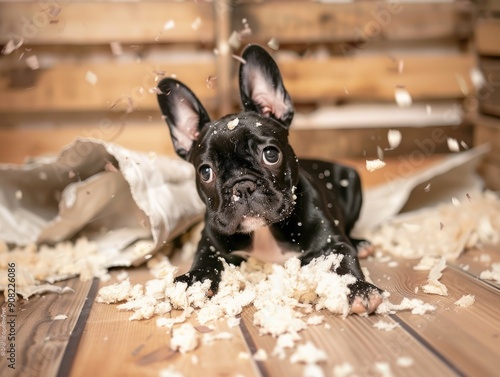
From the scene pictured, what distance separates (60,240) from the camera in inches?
99.3

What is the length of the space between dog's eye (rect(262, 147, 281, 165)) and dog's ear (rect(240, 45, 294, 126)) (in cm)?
21

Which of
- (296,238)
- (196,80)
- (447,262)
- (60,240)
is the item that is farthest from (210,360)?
(196,80)

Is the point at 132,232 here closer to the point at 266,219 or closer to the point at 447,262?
the point at 266,219

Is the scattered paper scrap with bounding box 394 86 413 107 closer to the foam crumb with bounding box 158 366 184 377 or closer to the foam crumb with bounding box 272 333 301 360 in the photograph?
the foam crumb with bounding box 272 333 301 360

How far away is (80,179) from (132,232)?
34 centimetres

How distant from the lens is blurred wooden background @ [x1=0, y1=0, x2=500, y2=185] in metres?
3.42

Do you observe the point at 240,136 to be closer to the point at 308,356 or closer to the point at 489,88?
the point at 308,356

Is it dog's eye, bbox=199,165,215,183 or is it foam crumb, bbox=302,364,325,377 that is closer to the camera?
foam crumb, bbox=302,364,325,377

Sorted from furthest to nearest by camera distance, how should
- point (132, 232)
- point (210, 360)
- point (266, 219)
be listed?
point (132, 232) → point (266, 219) → point (210, 360)

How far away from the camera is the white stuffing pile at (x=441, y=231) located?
2.36 m

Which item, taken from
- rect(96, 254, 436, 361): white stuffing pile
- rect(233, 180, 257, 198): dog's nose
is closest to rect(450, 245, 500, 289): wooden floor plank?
rect(96, 254, 436, 361): white stuffing pile


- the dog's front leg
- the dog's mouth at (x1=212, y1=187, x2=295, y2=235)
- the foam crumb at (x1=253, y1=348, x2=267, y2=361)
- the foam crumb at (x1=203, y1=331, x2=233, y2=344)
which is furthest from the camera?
the dog's mouth at (x1=212, y1=187, x2=295, y2=235)

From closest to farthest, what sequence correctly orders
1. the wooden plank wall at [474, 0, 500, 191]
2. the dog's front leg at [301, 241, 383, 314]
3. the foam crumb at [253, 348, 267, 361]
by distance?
the foam crumb at [253, 348, 267, 361] < the dog's front leg at [301, 241, 383, 314] < the wooden plank wall at [474, 0, 500, 191]

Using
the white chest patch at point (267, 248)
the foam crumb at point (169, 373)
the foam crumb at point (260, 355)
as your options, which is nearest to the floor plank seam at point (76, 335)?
the foam crumb at point (169, 373)
